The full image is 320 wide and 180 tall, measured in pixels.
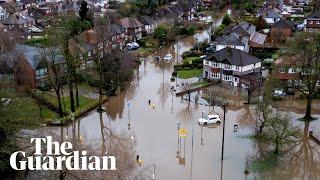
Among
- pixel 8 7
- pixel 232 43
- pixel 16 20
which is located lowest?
pixel 232 43

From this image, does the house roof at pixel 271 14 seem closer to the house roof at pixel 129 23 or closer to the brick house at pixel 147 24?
the brick house at pixel 147 24

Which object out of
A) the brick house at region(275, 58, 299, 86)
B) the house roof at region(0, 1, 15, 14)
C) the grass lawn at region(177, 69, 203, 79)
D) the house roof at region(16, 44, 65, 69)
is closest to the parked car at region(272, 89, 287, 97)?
the brick house at region(275, 58, 299, 86)

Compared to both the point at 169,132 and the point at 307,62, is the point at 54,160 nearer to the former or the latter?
the point at 169,132

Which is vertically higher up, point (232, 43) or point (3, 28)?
point (3, 28)

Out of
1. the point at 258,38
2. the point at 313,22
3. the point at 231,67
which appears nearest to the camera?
the point at 231,67

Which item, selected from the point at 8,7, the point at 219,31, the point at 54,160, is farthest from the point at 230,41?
the point at 8,7

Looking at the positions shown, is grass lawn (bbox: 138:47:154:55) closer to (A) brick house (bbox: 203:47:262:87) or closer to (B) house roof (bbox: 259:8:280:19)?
(A) brick house (bbox: 203:47:262:87)

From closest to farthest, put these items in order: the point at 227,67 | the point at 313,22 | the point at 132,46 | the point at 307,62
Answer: the point at 307,62 < the point at 227,67 < the point at 132,46 < the point at 313,22

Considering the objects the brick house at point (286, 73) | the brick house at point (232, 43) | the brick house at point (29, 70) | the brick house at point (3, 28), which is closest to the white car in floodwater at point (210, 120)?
the brick house at point (286, 73)
